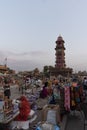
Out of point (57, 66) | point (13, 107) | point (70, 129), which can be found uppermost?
point (57, 66)

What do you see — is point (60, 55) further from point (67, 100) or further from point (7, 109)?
point (7, 109)

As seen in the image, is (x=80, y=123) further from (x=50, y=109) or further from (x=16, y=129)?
(x=16, y=129)

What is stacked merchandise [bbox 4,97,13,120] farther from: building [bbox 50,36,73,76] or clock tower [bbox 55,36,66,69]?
clock tower [bbox 55,36,66,69]

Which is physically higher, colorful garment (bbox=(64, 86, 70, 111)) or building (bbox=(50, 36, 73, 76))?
building (bbox=(50, 36, 73, 76))

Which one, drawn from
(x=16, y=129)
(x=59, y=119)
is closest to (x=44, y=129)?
(x=16, y=129)

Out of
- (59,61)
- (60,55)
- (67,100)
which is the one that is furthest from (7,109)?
(60,55)

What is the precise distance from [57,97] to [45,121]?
9.64ft

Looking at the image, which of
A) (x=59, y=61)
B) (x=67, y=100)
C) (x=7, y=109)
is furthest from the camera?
(x=59, y=61)

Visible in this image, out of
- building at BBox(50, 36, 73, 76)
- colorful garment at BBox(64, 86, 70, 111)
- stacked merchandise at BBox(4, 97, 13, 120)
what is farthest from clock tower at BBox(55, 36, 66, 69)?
stacked merchandise at BBox(4, 97, 13, 120)

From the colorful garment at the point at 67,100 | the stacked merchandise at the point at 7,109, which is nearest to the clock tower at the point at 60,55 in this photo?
the colorful garment at the point at 67,100

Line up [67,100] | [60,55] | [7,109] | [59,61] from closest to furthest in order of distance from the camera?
[7,109] → [67,100] → [59,61] → [60,55]

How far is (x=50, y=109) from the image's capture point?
412 inches

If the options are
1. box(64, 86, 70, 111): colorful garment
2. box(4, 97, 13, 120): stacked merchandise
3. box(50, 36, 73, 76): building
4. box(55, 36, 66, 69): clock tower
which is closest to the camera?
box(4, 97, 13, 120): stacked merchandise

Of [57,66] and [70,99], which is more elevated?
[57,66]
